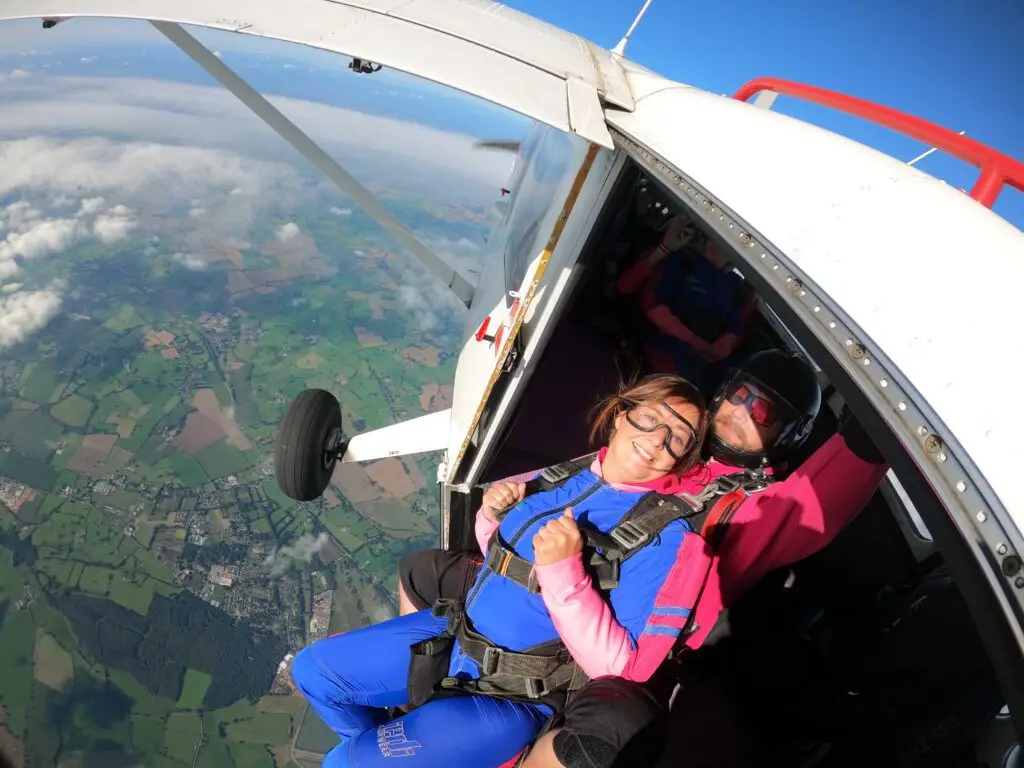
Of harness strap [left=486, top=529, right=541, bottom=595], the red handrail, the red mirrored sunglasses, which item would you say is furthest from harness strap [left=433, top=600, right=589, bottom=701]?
the red handrail

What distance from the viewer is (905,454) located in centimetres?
71

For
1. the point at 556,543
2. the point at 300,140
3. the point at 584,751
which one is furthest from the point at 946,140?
the point at 300,140

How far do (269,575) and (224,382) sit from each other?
15418mm

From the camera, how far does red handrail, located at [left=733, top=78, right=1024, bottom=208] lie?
3.03 feet

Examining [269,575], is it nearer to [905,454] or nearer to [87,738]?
[87,738]

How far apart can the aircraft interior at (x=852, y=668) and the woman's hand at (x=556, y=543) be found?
2.37ft

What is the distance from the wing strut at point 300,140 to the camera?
2.46 m

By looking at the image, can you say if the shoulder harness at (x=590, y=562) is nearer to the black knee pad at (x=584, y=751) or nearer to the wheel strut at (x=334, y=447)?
the black knee pad at (x=584, y=751)

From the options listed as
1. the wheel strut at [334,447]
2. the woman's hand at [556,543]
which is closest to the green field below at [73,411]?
the wheel strut at [334,447]

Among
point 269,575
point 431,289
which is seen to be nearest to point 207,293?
point 431,289

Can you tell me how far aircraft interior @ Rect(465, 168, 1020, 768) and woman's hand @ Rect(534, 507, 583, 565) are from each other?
2.37 ft

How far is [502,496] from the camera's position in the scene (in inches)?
70.1

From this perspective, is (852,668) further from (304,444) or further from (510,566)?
(304,444)

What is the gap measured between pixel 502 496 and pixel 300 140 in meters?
2.49
